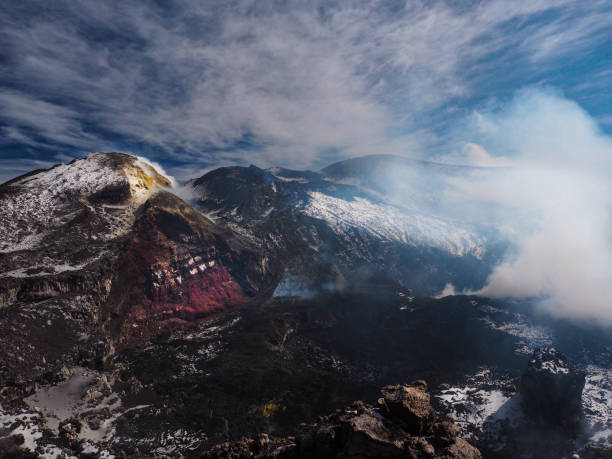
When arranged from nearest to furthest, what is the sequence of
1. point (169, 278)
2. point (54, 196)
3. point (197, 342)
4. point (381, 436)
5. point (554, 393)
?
point (381, 436) < point (554, 393) < point (197, 342) < point (54, 196) < point (169, 278)

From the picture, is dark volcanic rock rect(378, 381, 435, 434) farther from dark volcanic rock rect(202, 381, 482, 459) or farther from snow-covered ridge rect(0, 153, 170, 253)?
snow-covered ridge rect(0, 153, 170, 253)

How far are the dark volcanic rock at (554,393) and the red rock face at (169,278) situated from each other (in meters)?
132

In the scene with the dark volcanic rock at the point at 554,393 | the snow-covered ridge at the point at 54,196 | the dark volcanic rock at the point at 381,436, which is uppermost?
the snow-covered ridge at the point at 54,196

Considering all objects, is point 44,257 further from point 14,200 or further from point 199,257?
point 199,257

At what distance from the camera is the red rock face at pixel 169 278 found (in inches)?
5241

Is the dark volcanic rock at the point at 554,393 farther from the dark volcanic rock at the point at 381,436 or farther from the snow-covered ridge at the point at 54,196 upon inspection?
the snow-covered ridge at the point at 54,196

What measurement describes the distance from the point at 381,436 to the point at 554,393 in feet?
267

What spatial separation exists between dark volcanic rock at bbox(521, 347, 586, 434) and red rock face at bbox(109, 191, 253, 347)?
13171cm

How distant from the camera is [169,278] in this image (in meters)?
158

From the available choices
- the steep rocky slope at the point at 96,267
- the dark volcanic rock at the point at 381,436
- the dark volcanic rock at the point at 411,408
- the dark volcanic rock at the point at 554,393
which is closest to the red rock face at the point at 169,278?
the steep rocky slope at the point at 96,267

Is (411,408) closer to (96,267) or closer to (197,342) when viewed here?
(197,342)

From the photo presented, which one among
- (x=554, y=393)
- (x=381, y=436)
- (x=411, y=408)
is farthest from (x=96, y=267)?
(x=554, y=393)

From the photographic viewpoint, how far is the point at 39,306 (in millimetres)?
97125

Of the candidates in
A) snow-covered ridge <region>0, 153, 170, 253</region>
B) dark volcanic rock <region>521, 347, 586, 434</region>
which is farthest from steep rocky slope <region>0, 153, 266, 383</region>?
dark volcanic rock <region>521, 347, 586, 434</region>
